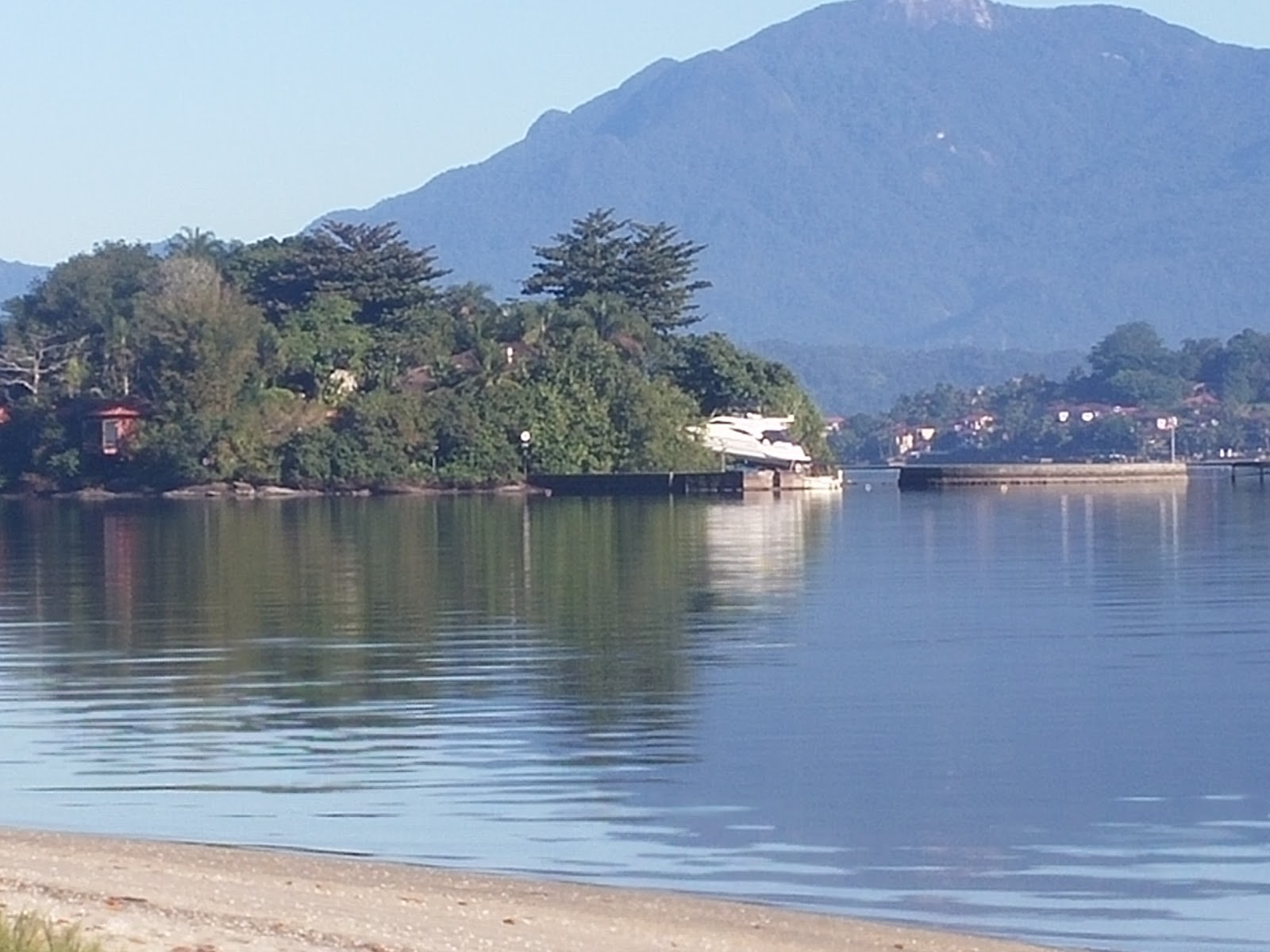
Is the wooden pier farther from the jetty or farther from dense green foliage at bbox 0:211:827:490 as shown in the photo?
dense green foliage at bbox 0:211:827:490

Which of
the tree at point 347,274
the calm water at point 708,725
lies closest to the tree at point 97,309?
the tree at point 347,274

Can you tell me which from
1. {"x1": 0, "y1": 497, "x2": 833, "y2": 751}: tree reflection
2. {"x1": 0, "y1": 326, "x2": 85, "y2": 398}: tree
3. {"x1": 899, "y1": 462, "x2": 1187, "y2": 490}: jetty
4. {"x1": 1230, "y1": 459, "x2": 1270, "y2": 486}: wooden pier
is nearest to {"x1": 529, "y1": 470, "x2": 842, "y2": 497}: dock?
{"x1": 899, "y1": 462, "x2": 1187, "y2": 490}: jetty

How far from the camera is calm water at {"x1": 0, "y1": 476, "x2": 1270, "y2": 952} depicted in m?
16.2

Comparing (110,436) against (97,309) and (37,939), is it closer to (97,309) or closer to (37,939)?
(97,309)

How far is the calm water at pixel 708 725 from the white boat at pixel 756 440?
50.1m

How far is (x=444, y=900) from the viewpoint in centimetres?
1437

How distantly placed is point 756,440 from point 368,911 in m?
84.2

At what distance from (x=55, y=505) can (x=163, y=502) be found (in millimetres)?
3605

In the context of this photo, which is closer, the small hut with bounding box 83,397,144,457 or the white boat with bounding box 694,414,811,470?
the white boat with bounding box 694,414,811,470

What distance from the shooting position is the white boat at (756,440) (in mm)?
96250

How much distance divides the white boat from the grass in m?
84.8

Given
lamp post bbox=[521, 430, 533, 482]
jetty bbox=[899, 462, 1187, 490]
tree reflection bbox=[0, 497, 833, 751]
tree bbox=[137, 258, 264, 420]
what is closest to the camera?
tree reflection bbox=[0, 497, 833, 751]

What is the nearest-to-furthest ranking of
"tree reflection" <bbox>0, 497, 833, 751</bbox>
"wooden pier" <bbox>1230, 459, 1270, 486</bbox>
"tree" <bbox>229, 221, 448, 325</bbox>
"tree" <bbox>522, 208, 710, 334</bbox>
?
"tree reflection" <bbox>0, 497, 833, 751</bbox>, "tree" <bbox>229, 221, 448, 325</bbox>, "tree" <bbox>522, 208, 710, 334</bbox>, "wooden pier" <bbox>1230, 459, 1270, 486</bbox>

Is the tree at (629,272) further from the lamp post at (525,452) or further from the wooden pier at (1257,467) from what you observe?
the wooden pier at (1257,467)
